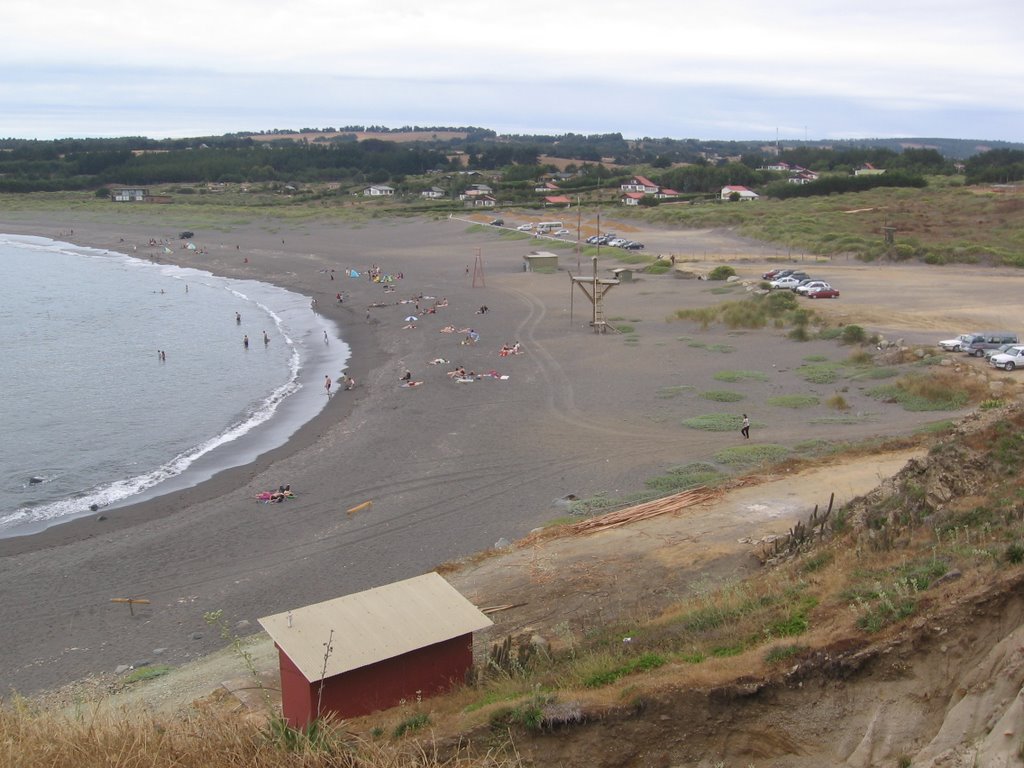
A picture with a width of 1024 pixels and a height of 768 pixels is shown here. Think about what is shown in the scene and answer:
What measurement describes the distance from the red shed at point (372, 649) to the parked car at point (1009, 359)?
2469 cm

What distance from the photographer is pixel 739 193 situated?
99438 mm

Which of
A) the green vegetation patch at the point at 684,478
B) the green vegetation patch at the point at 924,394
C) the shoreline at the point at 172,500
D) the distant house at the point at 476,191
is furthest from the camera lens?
the distant house at the point at 476,191

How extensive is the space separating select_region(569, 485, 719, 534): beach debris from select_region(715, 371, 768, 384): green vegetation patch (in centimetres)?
1267

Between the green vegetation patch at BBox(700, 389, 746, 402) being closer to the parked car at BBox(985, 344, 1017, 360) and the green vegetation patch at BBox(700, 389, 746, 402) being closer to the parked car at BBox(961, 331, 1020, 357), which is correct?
the parked car at BBox(985, 344, 1017, 360)

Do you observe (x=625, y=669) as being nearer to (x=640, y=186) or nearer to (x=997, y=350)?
(x=997, y=350)

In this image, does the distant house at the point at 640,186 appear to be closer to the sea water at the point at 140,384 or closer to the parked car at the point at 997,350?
the sea water at the point at 140,384

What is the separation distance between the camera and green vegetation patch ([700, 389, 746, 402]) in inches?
1143

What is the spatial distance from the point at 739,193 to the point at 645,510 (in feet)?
283

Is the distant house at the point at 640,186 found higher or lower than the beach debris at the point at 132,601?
higher

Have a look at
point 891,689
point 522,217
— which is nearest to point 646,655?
point 891,689

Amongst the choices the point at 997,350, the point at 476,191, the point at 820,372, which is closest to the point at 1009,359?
the point at 997,350

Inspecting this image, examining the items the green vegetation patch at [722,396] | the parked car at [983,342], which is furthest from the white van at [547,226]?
the green vegetation patch at [722,396]

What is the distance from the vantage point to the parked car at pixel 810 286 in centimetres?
4672

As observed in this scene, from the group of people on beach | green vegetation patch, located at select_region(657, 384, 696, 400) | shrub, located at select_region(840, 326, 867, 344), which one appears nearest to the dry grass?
the group of people on beach
